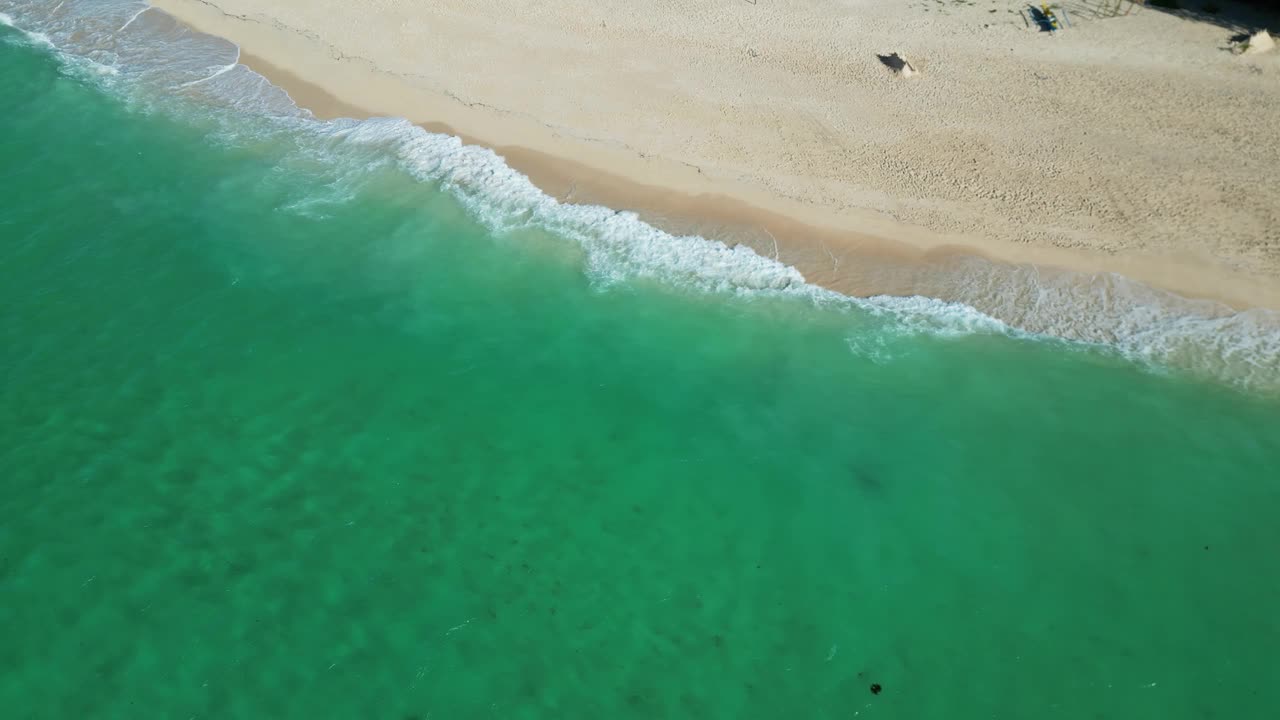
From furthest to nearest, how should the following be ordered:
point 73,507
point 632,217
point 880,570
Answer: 1. point 632,217
2. point 73,507
3. point 880,570

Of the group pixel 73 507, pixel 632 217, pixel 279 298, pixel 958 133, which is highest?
pixel 958 133

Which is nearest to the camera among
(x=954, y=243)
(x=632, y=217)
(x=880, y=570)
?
(x=880, y=570)

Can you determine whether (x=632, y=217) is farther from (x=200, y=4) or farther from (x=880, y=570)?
(x=200, y=4)

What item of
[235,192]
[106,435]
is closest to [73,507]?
[106,435]

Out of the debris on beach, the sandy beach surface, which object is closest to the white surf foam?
the sandy beach surface

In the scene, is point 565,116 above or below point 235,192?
above

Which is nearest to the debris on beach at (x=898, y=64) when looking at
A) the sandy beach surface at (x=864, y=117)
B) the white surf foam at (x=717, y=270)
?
the sandy beach surface at (x=864, y=117)

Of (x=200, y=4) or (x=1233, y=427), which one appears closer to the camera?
(x=1233, y=427)
